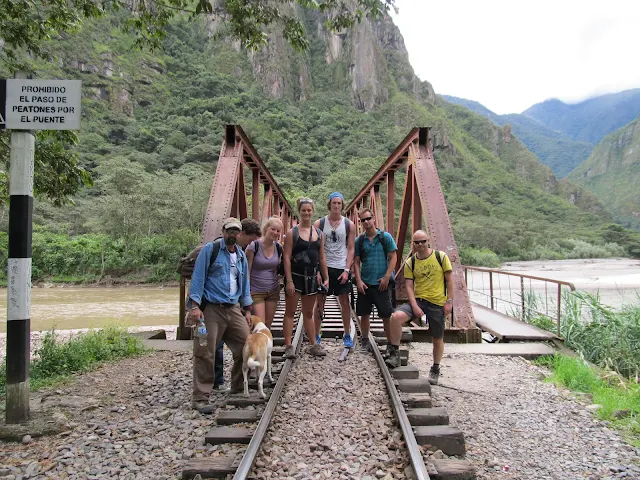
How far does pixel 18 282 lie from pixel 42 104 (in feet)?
4.07

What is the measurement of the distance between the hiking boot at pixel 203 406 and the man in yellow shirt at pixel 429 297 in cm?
164

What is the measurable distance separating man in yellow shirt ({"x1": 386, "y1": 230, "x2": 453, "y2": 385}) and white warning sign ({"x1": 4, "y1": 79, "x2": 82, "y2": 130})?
2.91 meters

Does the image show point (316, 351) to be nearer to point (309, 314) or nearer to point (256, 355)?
point (309, 314)

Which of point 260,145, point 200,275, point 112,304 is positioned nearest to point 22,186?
point 200,275

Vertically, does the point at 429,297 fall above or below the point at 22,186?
below

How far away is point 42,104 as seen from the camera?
2.95m

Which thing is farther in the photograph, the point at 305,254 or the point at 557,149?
the point at 557,149

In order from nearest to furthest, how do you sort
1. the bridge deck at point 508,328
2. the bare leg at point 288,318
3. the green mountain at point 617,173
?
the bare leg at point 288,318, the bridge deck at point 508,328, the green mountain at point 617,173

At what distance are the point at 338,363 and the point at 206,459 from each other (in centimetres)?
200

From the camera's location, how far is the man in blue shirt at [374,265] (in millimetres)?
4168

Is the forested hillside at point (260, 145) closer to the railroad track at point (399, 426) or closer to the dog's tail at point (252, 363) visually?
the dog's tail at point (252, 363)

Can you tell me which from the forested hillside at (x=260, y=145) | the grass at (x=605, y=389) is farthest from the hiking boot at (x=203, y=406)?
the forested hillside at (x=260, y=145)

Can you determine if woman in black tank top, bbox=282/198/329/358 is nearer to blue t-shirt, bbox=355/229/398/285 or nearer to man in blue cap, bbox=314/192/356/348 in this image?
man in blue cap, bbox=314/192/356/348

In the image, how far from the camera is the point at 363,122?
92.2 metres
